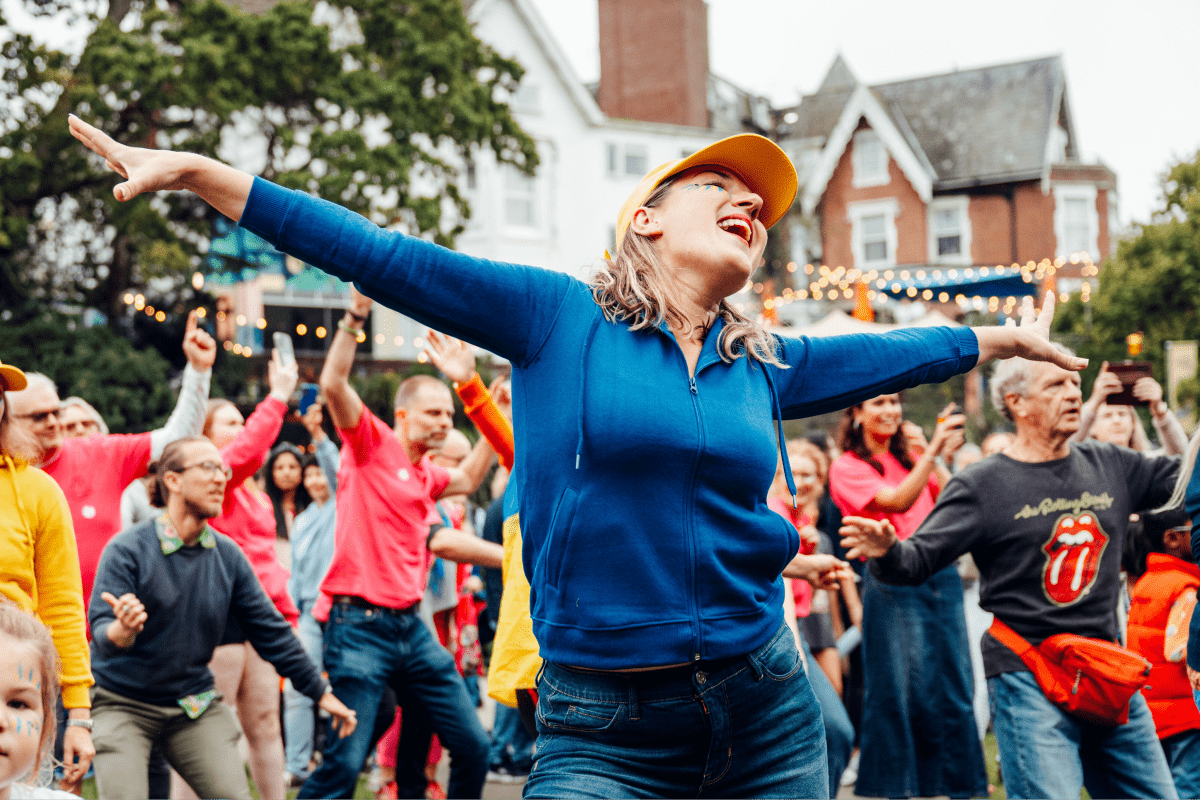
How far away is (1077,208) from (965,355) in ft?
102

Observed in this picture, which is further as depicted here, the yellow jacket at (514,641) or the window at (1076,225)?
the window at (1076,225)

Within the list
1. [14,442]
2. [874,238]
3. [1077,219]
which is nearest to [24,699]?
[14,442]

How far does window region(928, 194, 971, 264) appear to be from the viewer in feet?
102

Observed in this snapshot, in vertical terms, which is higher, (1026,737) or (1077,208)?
(1077,208)

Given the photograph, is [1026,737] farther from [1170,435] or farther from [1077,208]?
[1077,208]

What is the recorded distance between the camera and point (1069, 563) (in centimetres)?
413

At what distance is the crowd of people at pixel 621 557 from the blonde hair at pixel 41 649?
1cm

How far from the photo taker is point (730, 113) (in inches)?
1425

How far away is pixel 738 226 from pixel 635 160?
88.8ft

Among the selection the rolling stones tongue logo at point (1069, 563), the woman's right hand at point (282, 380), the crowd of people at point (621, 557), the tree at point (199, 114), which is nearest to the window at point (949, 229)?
the tree at point (199, 114)

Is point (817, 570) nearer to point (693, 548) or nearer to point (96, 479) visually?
point (693, 548)

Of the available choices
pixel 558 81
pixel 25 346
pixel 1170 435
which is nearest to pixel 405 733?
pixel 1170 435

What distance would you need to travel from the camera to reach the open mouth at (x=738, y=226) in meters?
2.69

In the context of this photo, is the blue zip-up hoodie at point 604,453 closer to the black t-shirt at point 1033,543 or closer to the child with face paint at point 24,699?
the child with face paint at point 24,699
